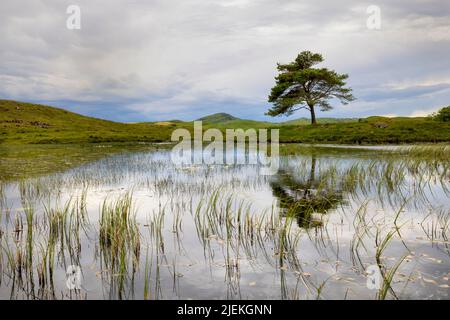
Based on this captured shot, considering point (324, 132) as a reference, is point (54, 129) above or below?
above

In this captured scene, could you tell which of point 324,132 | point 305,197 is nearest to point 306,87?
point 324,132

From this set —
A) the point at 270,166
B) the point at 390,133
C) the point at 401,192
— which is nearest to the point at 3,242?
the point at 401,192

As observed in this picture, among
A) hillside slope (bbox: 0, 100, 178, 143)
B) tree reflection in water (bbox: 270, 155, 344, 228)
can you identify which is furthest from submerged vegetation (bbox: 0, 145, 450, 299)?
hillside slope (bbox: 0, 100, 178, 143)

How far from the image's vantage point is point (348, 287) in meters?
6.48

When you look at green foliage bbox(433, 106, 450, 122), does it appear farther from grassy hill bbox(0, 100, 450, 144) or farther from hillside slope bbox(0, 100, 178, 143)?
hillside slope bbox(0, 100, 178, 143)

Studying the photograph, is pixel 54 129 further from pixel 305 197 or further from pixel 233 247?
pixel 233 247

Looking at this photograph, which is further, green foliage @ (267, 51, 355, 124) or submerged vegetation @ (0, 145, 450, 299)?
green foliage @ (267, 51, 355, 124)

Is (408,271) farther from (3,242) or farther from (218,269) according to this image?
(3,242)

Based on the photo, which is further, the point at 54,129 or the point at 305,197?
the point at 54,129

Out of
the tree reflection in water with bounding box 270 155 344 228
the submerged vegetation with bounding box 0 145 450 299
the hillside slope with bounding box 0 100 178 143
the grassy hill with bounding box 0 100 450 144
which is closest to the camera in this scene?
the submerged vegetation with bounding box 0 145 450 299

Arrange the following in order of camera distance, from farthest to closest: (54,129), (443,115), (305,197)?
(54,129) < (443,115) < (305,197)

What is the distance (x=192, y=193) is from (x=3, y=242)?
25.0 ft

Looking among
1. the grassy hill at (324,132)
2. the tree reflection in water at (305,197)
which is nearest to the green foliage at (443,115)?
the grassy hill at (324,132)

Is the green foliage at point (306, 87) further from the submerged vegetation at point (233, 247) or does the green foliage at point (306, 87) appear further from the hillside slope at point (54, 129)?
the submerged vegetation at point (233, 247)
